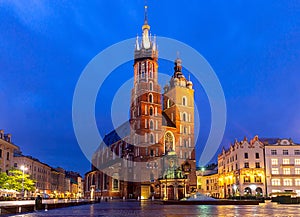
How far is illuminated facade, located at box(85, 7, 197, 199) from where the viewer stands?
306 feet

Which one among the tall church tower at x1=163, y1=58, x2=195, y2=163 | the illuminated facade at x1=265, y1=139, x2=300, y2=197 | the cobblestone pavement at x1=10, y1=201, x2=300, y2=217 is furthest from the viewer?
the tall church tower at x1=163, y1=58, x2=195, y2=163

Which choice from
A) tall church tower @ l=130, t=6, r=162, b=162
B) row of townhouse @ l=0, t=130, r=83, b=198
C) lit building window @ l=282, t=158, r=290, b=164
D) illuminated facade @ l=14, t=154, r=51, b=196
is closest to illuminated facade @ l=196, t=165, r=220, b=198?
tall church tower @ l=130, t=6, r=162, b=162

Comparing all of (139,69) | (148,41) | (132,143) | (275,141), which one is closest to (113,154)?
(132,143)

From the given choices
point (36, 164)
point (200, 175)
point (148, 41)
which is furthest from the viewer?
point (200, 175)

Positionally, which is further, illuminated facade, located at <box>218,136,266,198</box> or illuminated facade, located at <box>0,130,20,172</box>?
illuminated facade, located at <box>218,136,266,198</box>

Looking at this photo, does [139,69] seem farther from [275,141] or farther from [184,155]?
[275,141]

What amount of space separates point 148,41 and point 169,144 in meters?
33.3

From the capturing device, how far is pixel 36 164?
103000 millimetres

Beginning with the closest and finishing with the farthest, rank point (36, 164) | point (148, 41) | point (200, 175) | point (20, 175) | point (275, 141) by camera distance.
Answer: point (20, 175)
point (275, 141)
point (36, 164)
point (148, 41)
point (200, 175)

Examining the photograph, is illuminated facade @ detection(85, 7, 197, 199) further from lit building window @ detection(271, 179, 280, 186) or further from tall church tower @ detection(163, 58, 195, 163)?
lit building window @ detection(271, 179, 280, 186)

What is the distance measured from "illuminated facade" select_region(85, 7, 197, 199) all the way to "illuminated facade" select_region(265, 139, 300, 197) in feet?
66.2

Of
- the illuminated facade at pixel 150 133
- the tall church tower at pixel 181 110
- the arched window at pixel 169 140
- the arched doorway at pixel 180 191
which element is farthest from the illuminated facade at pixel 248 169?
the arched doorway at pixel 180 191

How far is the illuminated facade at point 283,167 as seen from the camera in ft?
271

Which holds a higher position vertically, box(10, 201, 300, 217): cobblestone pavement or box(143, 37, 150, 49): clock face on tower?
box(143, 37, 150, 49): clock face on tower
